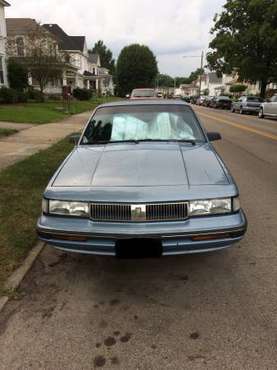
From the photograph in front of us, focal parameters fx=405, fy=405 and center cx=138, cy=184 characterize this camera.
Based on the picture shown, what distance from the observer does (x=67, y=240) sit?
11.4 feet

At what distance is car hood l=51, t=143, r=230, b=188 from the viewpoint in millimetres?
3543

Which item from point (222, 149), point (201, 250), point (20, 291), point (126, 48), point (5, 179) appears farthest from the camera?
point (126, 48)

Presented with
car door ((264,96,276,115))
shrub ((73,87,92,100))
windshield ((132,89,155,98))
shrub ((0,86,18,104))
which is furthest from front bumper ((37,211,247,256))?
shrub ((73,87,92,100))

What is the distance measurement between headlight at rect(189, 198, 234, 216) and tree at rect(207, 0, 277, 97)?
3547 centimetres

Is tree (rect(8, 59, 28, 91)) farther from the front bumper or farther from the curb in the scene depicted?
the front bumper

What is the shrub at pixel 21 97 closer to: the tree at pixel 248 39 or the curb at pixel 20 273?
the tree at pixel 248 39

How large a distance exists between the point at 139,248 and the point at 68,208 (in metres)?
0.71

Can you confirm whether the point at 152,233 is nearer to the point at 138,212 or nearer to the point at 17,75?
the point at 138,212

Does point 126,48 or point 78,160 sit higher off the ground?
point 126,48

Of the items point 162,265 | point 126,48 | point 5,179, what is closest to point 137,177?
point 162,265

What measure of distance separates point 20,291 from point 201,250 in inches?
66.4

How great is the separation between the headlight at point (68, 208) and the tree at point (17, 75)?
29.3m

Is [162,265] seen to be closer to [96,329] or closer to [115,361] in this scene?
[96,329]

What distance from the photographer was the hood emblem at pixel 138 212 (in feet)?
10.9
